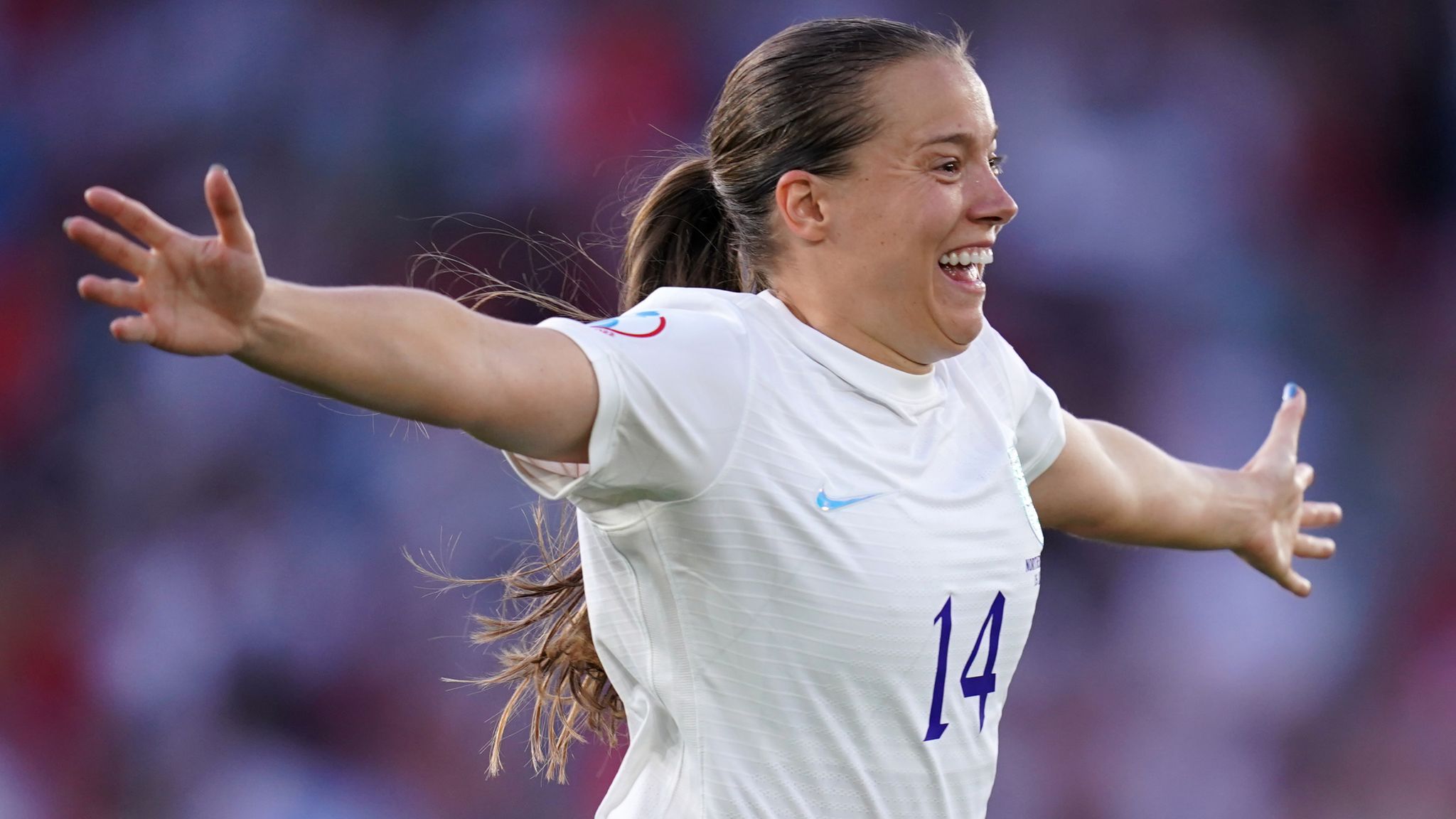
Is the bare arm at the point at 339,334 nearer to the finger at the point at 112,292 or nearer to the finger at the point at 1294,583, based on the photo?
the finger at the point at 112,292

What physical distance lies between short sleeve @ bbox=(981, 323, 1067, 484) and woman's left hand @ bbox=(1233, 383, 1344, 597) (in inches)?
32.1

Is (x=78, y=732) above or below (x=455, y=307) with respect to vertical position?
below

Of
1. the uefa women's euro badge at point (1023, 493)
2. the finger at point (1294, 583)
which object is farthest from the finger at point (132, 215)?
the finger at point (1294, 583)

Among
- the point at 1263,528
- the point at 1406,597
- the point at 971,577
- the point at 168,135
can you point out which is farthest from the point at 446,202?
the point at 1406,597

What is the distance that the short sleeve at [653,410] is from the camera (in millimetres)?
1933

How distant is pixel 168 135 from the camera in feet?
16.5

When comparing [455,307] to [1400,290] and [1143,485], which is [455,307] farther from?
[1400,290]

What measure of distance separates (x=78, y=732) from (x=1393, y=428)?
15.5 feet

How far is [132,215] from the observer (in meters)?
1.55

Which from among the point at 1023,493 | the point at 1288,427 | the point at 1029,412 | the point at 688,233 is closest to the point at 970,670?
the point at 1023,493

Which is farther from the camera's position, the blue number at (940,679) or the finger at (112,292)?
the blue number at (940,679)

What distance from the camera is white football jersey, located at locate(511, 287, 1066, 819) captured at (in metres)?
2.04

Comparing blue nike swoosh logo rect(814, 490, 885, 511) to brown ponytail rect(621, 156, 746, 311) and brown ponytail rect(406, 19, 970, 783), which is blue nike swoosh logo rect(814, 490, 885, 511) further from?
brown ponytail rect(621, 156, 746, 311)

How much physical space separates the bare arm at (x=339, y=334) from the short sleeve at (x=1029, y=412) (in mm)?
996
